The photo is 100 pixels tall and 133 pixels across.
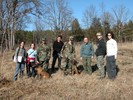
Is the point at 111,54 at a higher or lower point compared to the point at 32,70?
higher

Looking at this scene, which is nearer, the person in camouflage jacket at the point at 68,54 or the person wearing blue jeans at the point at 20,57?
the person wearing blue jeans at the point at 20,57

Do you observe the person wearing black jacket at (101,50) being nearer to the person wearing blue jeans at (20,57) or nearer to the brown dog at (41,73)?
the brown dog at (41,73)

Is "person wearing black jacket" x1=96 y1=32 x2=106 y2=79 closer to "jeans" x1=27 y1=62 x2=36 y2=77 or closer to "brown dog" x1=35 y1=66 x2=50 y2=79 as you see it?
"brown dog" x1=35 y1=66 x2=50 y2=79

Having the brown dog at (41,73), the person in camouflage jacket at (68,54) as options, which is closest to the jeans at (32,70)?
the brown dog at (41,73)

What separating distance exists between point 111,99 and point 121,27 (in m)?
38.3

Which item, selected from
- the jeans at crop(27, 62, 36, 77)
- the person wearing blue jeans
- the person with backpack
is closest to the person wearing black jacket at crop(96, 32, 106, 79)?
the person with backpack

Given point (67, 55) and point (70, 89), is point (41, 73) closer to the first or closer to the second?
point (67, 55)

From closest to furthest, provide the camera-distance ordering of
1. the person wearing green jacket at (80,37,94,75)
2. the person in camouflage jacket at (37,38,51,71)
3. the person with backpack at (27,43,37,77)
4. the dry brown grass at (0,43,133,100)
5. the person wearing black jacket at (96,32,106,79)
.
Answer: the dry brown grass at (0,43,133,100)
the person wearing black jacket at (96,32,106,79)
the person with backpack at (27,43,37,77)
the person wearing green jacket at (80,37,94,75)
the person in camouflage jacket at (37,38,51,71)

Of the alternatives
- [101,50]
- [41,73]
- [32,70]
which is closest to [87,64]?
[101,50]

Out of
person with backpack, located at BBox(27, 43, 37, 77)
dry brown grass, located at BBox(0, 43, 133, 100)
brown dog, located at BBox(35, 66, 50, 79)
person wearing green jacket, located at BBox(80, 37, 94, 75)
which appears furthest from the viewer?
person wearing green jacket, located at BBox(80, 37, 94, 75)

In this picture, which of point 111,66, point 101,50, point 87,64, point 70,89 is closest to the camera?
point 70,89

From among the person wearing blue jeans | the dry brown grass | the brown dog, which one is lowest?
the dry brown grass

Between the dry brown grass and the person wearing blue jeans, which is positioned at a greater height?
the person wearing blue jeans

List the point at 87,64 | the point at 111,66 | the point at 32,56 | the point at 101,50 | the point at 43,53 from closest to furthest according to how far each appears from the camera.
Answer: the point at 111,66
the point at 101,50
the point at 32,56
the point at 43,53
the point at 87,64
